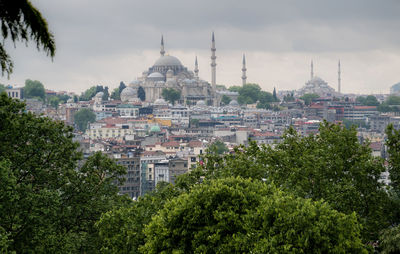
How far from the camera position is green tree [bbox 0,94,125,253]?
14.0 m

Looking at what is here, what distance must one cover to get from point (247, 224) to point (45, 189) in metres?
4.50

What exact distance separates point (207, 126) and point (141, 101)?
78.0 ft

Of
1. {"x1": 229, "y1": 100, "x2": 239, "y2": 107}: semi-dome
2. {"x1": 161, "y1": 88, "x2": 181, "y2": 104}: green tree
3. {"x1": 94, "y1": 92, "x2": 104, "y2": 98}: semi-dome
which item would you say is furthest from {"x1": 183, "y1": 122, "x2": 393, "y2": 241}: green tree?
{"x1": 229, "y1": 100, "x2": 239, "y2": 107}: semi-dome

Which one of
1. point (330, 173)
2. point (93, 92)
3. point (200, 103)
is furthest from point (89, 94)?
point (330, 173)

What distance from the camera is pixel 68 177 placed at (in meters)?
16.7

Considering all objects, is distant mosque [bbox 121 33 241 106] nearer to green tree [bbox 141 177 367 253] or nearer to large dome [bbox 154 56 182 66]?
large dome [bbox 154 56 182 66]

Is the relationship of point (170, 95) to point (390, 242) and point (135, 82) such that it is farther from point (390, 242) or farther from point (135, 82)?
point (390, 242)

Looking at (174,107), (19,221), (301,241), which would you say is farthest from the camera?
(174,107)


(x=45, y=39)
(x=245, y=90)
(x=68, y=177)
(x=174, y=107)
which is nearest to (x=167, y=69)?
(x=245, y=90)

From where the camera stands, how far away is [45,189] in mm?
14539

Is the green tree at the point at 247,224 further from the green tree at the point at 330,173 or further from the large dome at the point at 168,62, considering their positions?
the large dome at the point at 168,62

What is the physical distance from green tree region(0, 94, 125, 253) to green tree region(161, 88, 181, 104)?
120564 millimetres

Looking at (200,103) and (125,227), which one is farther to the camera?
(200,103)

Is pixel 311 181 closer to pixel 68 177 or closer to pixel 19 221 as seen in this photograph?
pixel 68 177
